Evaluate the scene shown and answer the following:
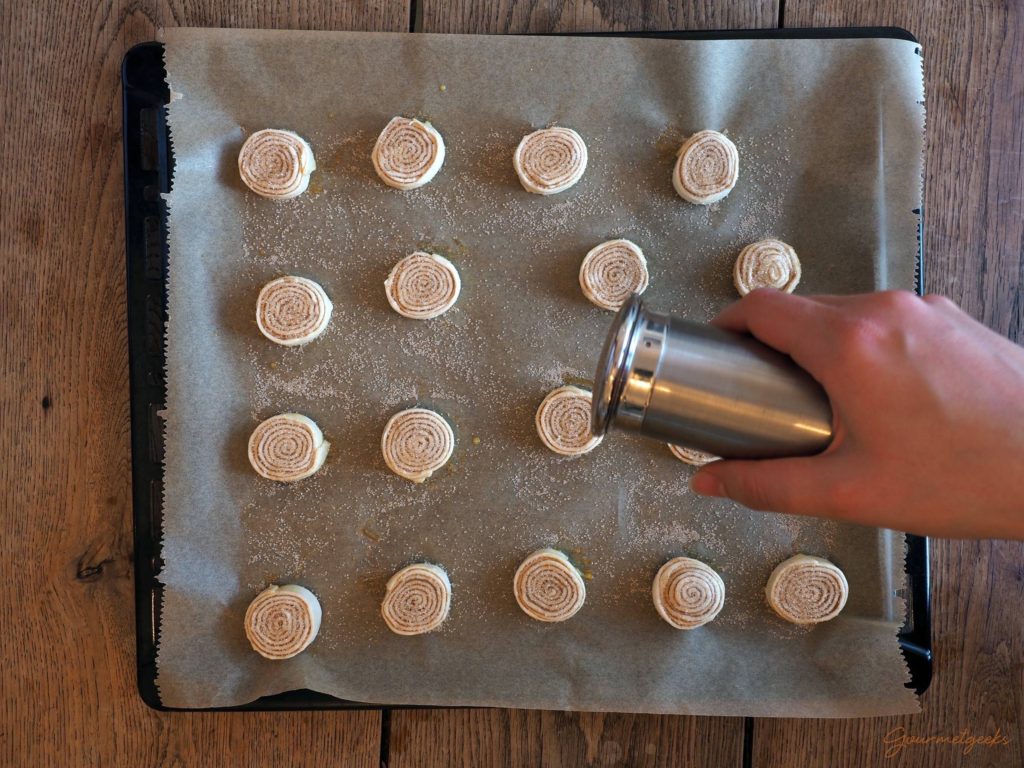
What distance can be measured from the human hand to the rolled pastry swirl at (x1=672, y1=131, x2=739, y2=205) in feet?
1.74

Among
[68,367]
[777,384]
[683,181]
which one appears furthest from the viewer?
[68,367]

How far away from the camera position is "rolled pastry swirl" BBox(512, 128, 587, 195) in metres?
1.49

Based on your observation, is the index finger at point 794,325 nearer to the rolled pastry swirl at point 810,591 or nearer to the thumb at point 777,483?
the thumb at point 777,483

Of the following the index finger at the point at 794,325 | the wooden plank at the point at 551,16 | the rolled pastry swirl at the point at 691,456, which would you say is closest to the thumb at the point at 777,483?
the index finger at the point at 794,325

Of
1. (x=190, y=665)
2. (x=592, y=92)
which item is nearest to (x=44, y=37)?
(x=592, y=92)

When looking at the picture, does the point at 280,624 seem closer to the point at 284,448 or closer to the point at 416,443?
the point at 284,448

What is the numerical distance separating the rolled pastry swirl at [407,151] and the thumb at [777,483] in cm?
88

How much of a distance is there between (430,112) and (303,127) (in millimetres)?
283

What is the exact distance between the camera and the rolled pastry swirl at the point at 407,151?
1495mm

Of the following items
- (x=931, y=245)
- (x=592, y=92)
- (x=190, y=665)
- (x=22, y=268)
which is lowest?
(x=190, y=665)

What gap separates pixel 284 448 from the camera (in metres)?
1.50

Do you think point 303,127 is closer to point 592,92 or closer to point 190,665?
point 592,92

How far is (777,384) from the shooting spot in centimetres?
106

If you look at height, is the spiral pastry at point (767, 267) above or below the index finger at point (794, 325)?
above
